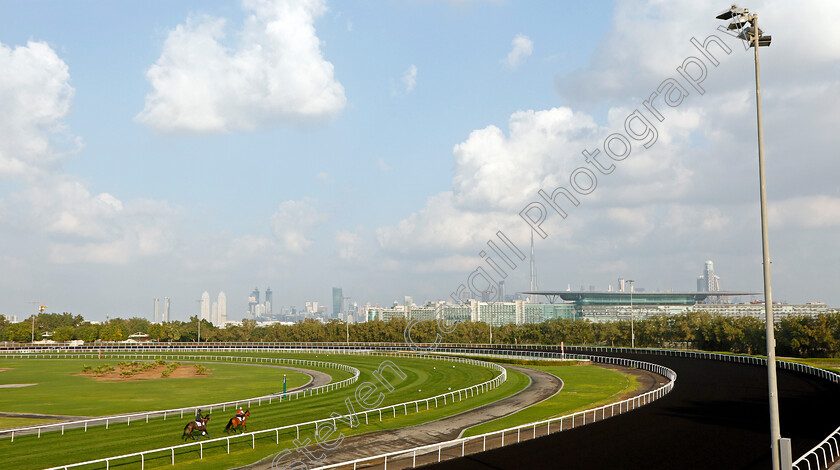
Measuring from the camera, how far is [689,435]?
21.3 m

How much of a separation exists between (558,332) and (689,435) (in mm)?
83163

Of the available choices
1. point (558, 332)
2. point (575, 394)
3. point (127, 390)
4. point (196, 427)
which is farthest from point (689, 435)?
point (558, 332)

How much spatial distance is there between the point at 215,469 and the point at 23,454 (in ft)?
27.6

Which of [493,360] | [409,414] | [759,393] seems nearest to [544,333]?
[493,360]

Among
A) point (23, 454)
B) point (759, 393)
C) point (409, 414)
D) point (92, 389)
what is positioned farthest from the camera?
point (92, 389)

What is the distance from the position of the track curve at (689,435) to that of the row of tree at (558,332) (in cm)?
3479

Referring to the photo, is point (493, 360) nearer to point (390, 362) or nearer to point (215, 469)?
point (390, 362)

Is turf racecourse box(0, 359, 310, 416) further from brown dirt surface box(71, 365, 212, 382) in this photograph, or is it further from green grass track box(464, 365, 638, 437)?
green grass track box(464, 365, 638, 437)

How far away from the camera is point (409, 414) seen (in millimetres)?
29266

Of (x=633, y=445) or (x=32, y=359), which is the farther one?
(x=32, y=359)

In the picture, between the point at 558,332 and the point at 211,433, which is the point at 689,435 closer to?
the point at 211,433

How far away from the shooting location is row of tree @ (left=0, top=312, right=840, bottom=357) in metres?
64.1

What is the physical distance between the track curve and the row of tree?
114 feet

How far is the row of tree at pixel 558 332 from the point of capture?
6412 cm
